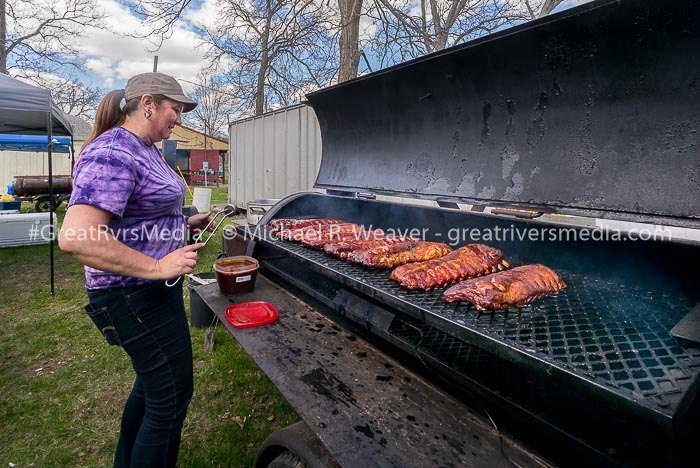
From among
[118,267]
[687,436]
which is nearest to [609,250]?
[687,436]

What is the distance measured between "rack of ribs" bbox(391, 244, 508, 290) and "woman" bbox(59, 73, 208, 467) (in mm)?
1030

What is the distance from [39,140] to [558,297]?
14412 mm

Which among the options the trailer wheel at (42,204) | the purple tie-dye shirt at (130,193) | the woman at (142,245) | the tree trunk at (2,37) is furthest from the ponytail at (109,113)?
the tree trunk at (2,37)

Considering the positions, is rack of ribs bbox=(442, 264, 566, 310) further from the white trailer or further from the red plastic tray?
the white trailer

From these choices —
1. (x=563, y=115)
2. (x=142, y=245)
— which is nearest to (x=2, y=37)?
(x=142, y=245)

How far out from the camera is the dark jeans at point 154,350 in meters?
1.68

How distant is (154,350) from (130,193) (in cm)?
74

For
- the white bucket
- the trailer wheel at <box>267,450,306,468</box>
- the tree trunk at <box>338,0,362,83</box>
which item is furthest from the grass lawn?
the tree trunk at <box>338,0,362,83</box>

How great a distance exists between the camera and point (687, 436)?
1.07m

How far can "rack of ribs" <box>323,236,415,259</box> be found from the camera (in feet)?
7.79

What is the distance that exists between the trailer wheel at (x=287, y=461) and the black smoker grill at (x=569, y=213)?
2.22 ft

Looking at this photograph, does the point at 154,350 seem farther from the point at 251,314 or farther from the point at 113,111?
the point at 113,111

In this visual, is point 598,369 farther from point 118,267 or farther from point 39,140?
point 39,140

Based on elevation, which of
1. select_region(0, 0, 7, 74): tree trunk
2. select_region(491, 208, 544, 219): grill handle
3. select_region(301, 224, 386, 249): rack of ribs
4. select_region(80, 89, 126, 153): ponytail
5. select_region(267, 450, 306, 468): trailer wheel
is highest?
select_region(0, 0, 7, 74): tree trunk
